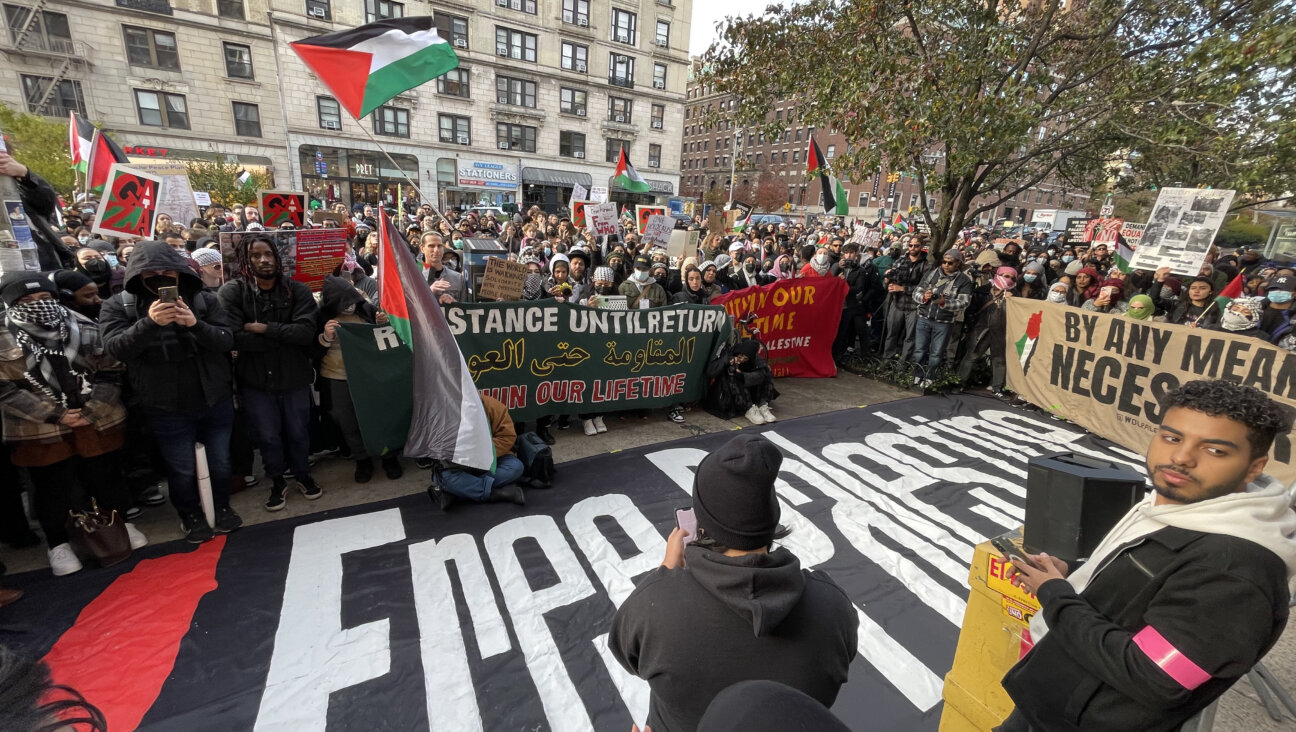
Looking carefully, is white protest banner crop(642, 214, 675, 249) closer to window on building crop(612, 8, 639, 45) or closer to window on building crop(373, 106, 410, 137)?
window on building crop(373, 106, 410, 137)

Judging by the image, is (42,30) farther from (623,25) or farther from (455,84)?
(623,25)

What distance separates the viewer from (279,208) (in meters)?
8.52

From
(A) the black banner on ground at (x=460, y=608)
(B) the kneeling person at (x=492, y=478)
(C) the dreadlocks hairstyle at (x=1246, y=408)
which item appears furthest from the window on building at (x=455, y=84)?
(C) the dreadlocks hairstyle at (x=1246, y=408)

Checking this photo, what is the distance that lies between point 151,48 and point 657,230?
34039mm

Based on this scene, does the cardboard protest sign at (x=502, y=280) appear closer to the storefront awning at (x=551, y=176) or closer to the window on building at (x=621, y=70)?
the storefront awning at (x=551, y=176)

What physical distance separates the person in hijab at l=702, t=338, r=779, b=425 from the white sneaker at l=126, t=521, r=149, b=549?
529cm

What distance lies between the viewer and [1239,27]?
23.4 ft

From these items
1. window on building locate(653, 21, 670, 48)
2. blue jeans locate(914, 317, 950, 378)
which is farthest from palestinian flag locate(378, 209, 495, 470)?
window on building locate(653, 21, 670, 48)

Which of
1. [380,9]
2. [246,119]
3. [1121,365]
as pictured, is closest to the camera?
[1121,365]

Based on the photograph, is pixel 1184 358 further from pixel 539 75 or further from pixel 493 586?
pixel 539 75

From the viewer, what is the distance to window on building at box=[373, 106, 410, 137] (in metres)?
32.0

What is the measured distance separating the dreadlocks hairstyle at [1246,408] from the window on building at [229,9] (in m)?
40.8

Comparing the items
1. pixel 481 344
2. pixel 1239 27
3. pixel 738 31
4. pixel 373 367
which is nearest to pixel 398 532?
pixel 373 367

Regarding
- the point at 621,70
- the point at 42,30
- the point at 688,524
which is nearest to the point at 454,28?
the point at 621,70
